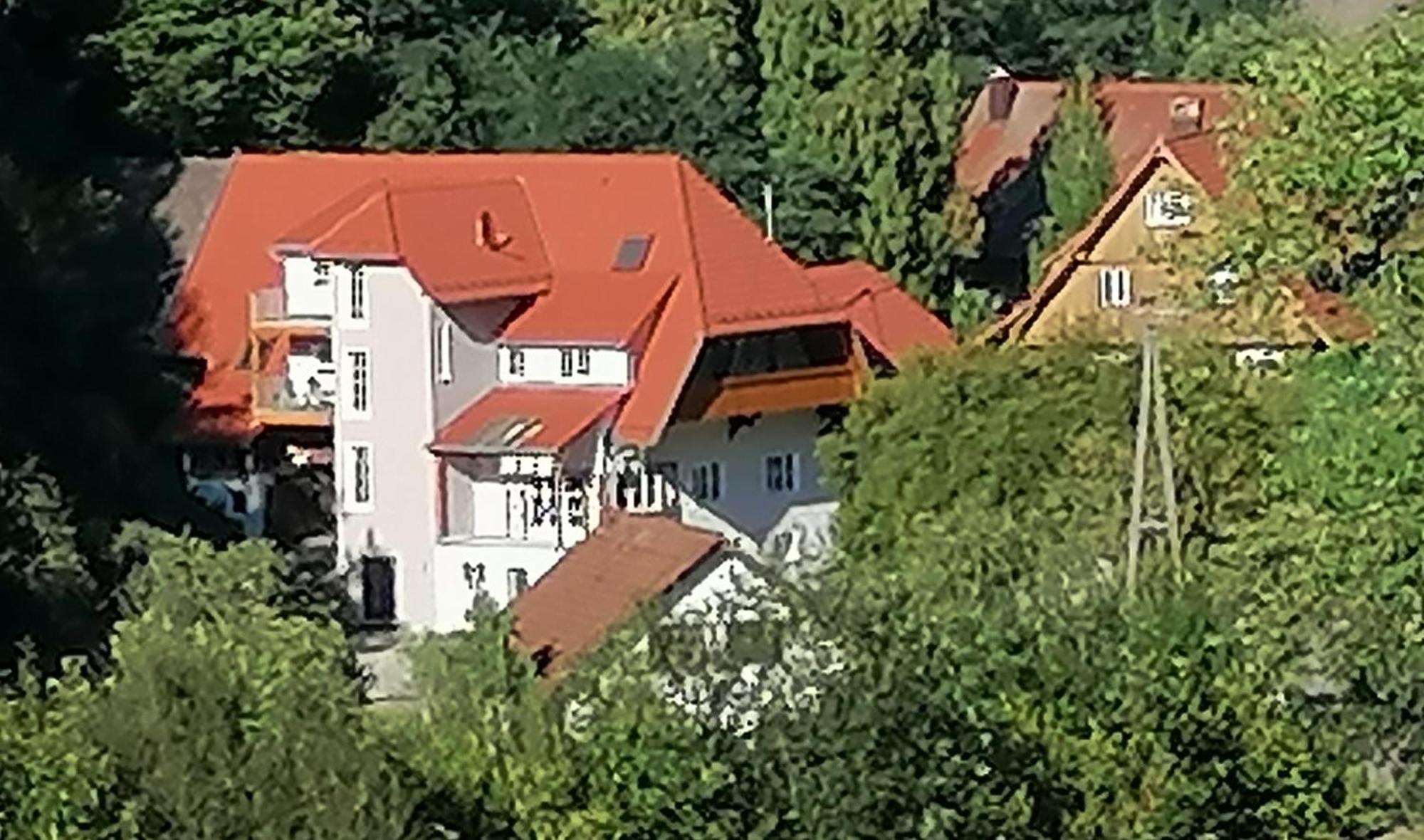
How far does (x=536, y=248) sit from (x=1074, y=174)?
8.73m

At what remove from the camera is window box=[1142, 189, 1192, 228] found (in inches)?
1225

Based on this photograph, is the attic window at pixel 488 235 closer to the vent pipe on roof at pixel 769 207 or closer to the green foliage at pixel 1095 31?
the vent pipe on roof at pixel 769 207

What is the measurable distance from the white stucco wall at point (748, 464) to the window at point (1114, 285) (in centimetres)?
396

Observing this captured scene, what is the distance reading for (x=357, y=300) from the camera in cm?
2970

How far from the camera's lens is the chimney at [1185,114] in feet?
125

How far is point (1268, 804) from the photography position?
49.6ft

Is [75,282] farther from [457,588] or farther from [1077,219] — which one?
[1077,219]

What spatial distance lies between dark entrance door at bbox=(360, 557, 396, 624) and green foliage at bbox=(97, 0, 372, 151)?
7.74m

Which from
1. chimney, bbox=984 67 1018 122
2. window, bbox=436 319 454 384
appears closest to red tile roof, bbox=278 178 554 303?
window, bbox=436 319 454 384

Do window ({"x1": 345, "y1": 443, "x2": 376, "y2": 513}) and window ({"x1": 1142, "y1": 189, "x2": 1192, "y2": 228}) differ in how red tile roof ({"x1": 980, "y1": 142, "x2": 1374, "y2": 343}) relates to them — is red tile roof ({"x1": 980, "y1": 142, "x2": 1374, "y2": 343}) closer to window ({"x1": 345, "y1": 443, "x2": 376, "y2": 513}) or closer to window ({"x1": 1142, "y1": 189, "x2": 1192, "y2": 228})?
window ({"x1": 1142, "y1": 189, "x2": 1192, "y2": 228})

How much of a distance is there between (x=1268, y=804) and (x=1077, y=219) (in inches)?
884

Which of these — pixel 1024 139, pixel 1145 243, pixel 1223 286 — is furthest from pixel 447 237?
pixel 1024 139

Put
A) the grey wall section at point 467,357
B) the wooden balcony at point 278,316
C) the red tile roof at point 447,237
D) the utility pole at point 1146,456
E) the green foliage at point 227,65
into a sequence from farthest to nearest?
the green foliage at point 227,65
the wooden balcony at point 278,316
the red tile roof at point 447,237
the grey wall section at point 467,357
the utility pole at point 1146,456

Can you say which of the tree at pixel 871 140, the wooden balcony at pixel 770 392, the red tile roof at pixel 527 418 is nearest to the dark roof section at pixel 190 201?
the red tile roof at pixel 527 418
